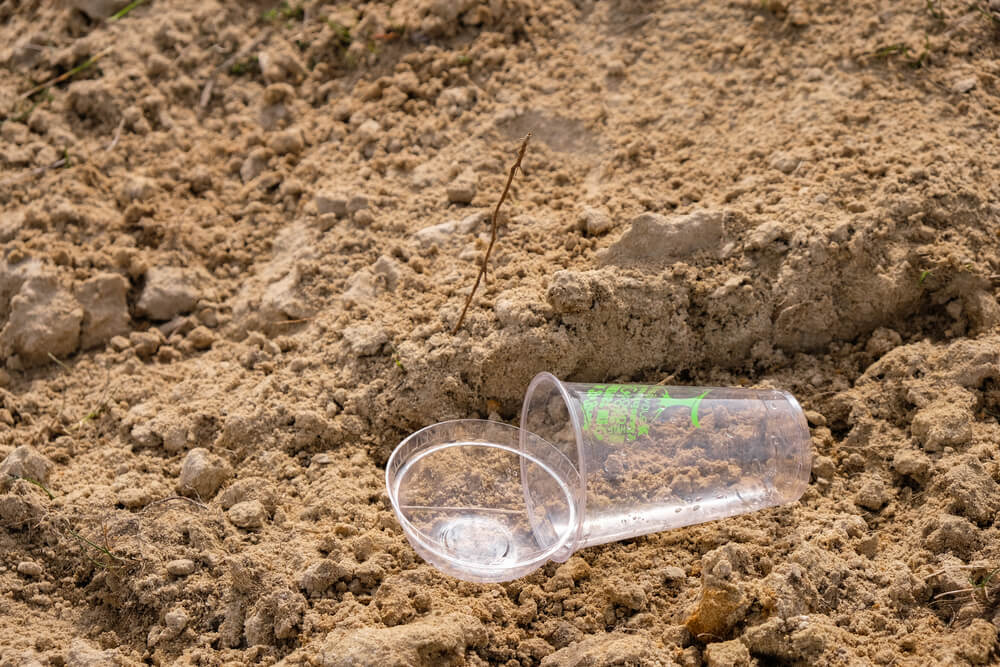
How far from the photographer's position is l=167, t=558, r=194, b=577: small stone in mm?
2338

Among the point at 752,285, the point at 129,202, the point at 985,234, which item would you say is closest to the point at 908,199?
the point at 985,234

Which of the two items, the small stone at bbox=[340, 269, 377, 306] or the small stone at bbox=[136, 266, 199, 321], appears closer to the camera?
the small stone at bbox=[340, 269, 377, 306]

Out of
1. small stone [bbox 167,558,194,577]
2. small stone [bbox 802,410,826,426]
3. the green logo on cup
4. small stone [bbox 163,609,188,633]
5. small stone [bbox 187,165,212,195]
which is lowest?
small stone [bbox 802,410,826,426]

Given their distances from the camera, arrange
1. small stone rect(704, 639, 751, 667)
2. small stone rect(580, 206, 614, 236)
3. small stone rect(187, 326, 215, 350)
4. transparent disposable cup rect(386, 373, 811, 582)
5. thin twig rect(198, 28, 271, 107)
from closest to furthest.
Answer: small stone rect(704, 639, 751, 667), transparent disposable cup rect(386, 373, 811, 582), small stone rect(580, 206, 614, 236), small stone rect(187, 326, 215, 350), thin twig rect(198, 28, 271, 107)

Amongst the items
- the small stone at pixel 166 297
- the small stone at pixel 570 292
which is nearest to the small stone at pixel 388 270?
the small stone at pixel 570 292

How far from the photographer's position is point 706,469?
7.89 ft

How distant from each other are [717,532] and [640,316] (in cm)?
66

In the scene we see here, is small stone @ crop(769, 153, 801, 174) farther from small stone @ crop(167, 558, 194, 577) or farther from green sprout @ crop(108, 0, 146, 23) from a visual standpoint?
green sprout @ crop(108, 0, 146, 23)

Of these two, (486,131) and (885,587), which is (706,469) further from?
(486,131)

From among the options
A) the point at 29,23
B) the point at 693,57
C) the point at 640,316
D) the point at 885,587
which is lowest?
the point at 885,587

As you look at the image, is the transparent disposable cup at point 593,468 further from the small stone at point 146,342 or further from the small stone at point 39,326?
the small stone at point 39,326

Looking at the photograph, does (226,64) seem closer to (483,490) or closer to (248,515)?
(248,515)

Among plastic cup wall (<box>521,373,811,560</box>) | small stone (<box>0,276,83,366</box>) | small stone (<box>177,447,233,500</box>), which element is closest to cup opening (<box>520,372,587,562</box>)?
plastic cup wall (<box>521,373,811,560</box>)

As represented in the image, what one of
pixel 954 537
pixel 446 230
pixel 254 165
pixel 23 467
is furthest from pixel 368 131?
pixel 954 537
